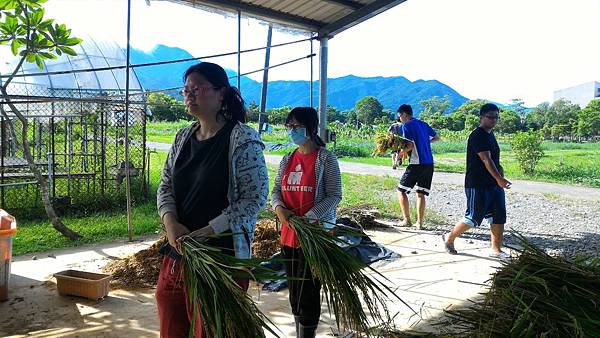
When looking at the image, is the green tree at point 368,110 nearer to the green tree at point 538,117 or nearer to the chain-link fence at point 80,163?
the green tree at point 538,117

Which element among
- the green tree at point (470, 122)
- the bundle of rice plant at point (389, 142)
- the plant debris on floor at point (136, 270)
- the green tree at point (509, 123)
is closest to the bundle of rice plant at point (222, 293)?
the plant debris on floor at point (136, 270)

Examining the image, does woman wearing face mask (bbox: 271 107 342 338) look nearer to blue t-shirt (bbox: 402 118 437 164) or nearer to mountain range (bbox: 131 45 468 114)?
blue t-shirt (bbox: 402 118 437 164)

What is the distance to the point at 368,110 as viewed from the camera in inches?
811

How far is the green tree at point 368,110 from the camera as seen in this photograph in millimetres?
20500

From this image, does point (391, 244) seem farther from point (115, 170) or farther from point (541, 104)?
point (541, 104)

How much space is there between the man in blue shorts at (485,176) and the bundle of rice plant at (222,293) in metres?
3.56

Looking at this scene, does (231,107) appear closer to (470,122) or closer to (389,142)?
(389,142)

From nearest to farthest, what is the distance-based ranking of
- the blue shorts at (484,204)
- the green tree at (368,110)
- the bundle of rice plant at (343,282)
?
the bundle of rice plant at (343,282)
the blue shorts at (484,204)
the green tree at (368,110)

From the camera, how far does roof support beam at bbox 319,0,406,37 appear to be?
5215mm

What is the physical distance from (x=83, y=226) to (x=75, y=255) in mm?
1424

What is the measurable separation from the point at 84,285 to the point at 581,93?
21.9 m

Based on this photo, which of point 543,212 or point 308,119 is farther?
point 543,212

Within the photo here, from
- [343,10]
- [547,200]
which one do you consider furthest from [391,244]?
[547,200]

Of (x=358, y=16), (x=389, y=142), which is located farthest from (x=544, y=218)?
(x=358, y=16)
